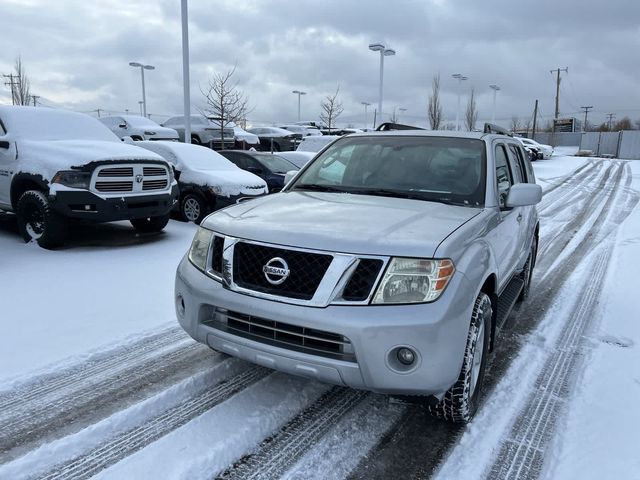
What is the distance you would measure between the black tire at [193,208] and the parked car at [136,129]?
11.5 m

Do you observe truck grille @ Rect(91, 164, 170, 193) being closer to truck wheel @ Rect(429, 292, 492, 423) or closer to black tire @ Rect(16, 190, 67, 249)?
black tire @ Rect(16, 190, 67, 249)

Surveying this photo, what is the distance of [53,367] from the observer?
3.64 meters

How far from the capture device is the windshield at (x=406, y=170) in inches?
146

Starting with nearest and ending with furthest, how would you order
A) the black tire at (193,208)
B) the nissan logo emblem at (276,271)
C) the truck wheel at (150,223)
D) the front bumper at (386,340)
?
the front bumper at (386,340) → the nissan logo emblem at (276,271) → the truck wheel at (150,223) → the black tire at (193,208)

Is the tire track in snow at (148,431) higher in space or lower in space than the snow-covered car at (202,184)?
lower

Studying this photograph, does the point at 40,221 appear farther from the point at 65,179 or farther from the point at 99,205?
the point at 99,205

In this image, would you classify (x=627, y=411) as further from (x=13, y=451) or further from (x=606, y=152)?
(x=606, y=152)

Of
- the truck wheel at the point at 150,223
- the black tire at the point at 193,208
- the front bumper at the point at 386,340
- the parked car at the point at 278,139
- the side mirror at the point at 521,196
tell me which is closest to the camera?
the front bumper at the point at 386,340

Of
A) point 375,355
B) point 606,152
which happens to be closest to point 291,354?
point 375,355

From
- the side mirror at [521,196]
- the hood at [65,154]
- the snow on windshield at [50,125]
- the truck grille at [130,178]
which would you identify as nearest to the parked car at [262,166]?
the snow on windshield at [50,125]

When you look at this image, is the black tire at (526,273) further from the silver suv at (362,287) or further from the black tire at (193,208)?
the black tire at (193,208)

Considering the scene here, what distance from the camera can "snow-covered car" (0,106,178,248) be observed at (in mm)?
6684

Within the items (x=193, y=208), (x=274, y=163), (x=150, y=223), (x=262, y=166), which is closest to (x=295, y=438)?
(x=150, y=223)

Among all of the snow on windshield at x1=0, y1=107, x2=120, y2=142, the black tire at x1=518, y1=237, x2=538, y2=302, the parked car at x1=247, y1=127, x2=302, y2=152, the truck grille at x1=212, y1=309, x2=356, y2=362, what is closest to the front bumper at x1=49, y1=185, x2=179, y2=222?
the snow on windshield at x1=0, y1=107, x2=120, y2=142
